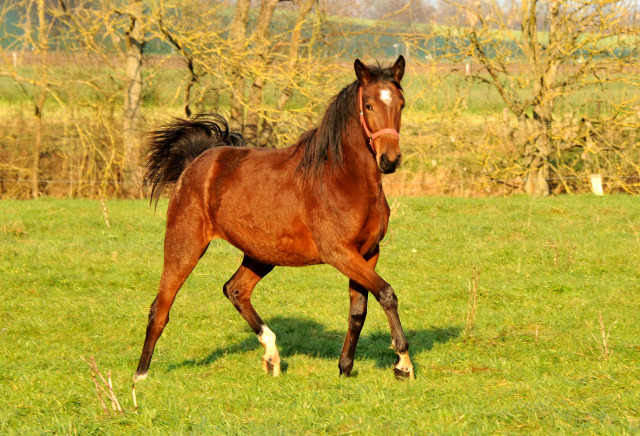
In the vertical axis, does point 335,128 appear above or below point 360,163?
above

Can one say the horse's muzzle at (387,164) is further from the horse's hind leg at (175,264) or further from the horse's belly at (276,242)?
the horse's hind leg at (175,264)

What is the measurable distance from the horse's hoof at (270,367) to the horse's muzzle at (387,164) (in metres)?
2.19

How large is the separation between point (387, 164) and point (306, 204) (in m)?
1.07

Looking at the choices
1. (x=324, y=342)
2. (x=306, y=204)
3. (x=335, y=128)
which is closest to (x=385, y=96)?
(x=335, y=128)

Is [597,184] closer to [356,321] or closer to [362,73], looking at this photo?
[356,321]

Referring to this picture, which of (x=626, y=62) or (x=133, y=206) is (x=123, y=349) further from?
(x=626, y=62)

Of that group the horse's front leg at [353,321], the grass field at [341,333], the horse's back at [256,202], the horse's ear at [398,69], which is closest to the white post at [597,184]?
the grass field at [341,333]

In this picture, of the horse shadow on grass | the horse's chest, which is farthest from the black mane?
the horse shadow on grass

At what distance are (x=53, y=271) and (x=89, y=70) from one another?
12.2 metres

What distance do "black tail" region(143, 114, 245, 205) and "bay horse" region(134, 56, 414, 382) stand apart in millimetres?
23

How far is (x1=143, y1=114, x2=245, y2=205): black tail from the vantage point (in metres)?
7.61

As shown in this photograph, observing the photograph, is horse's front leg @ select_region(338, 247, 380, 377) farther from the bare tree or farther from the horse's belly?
the bare tree

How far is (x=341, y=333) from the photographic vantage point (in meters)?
8.44

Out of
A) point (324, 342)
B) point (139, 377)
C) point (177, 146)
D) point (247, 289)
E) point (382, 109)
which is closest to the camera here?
point (382, 109)
